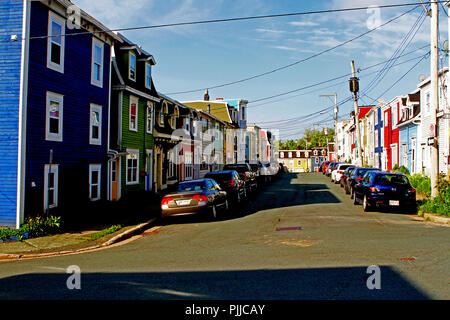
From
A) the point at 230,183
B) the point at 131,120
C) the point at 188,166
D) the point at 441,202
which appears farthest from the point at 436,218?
the point at 188,166

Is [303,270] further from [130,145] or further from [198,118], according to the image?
[198,118]

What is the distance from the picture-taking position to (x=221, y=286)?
6309 millimetres

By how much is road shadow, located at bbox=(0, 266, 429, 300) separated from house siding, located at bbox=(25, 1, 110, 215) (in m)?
7.21

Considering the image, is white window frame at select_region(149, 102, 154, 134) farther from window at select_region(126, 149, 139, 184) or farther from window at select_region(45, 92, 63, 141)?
window at select_region(45, 92, 63, 141)

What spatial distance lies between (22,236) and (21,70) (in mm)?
5385

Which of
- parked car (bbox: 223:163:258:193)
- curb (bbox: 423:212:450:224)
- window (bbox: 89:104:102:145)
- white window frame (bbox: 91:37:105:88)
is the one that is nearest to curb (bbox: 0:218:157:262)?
window (bbox: 89:104:102:145)

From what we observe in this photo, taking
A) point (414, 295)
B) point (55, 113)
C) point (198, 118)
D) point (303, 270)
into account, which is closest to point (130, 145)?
point (55, 113)

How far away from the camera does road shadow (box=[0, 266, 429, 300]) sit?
5.80 m

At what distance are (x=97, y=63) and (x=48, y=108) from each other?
4.49m

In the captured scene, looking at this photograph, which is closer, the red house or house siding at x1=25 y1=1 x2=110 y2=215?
house siding at x1=25 y1=1 x2=110 y2=215

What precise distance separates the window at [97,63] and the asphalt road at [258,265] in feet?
27.3

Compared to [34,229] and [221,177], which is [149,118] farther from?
[34,229]

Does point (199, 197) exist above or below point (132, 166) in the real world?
below
